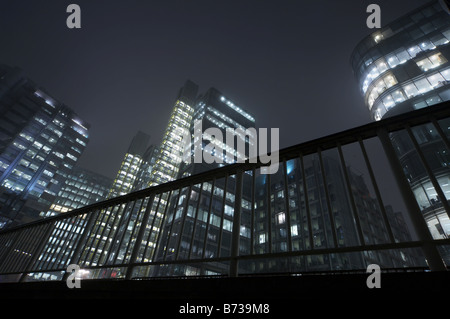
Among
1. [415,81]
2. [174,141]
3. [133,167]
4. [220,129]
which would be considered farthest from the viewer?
[133,167]

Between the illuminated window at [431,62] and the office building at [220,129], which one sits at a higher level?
the office building at [220,129]

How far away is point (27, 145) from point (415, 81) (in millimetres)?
96162

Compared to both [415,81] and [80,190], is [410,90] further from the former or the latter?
[80,190]

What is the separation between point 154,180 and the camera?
220 ft

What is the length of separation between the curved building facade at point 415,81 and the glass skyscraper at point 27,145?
272 ft

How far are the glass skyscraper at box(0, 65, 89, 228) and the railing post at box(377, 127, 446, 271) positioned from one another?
7854 cm

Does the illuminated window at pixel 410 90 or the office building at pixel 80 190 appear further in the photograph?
the office building at pixel 80 190

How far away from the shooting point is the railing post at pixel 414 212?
153 centimetres

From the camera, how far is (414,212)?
176cm

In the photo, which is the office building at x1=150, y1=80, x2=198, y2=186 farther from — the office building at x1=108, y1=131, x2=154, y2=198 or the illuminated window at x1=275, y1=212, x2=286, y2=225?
the illuminated window at x1=275, y1=212, x2=286, y2=225

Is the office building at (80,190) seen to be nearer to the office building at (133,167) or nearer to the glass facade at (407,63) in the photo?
the office building at (133,167)

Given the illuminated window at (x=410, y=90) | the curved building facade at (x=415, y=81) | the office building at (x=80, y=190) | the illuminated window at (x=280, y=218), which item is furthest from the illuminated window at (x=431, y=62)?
the office building at (x=80, y=190)

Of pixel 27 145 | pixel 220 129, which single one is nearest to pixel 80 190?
pixel 27 145

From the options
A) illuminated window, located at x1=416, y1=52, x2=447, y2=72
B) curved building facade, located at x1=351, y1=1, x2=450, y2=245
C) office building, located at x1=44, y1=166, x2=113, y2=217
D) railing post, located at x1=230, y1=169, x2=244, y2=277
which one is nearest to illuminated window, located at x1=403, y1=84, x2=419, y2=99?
curved building facade, located at x1=351, y1=1, x2=450, y2=245
